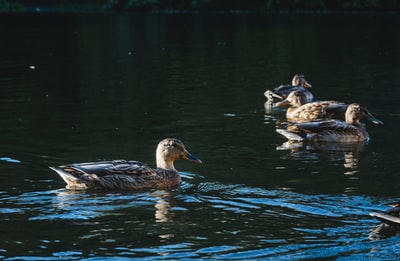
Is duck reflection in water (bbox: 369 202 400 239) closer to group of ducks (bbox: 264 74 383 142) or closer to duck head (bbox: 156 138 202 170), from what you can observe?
duck head (bbox: 156 138 202 170)

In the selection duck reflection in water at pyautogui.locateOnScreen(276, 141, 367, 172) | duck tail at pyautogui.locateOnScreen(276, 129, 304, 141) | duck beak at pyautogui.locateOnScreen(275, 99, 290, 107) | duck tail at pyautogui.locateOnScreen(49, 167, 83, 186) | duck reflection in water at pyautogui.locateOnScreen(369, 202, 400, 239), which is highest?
duck beak at pyautogui.locateOnScreen(275, 99, 290, 107)

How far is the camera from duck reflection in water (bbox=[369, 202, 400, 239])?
1008 cm

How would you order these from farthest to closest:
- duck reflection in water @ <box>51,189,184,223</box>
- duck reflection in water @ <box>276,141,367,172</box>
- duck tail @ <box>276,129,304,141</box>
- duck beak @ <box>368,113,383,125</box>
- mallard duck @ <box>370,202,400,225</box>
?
1. duck beak @ <box>368,113,383,125</box>
2. duck tail @ <box>276,129,304,141</box>
3. duck reflection in water @ <box>276,141,367,172</box>
4. duck reflection in water @ <box>51,189,184,223</box>
5. mallard duck @ <box>370,202,400,225</box>

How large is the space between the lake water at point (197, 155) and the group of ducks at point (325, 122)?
0.35m

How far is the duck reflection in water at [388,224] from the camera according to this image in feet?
33.1

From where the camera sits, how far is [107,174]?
12.9 m

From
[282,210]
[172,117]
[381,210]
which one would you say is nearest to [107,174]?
[282,210]

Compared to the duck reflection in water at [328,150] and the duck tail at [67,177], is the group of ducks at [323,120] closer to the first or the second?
the duck reflection in water at [328,150]

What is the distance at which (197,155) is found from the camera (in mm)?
15547

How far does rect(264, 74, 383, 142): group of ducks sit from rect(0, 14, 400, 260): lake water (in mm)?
349

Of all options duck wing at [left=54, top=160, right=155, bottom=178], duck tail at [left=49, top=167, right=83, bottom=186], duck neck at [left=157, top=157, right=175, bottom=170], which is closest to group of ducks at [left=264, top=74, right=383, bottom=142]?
duck neck at [left=157, top=157, right=175, bottom=170]

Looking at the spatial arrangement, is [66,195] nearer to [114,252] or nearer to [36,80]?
[114,252]

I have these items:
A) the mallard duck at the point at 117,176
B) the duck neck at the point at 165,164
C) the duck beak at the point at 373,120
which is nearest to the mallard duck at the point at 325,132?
the duck beak at the point at 373,120

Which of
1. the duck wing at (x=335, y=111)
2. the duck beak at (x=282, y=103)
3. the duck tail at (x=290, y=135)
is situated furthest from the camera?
the duck beak at (x=282, y=103)
